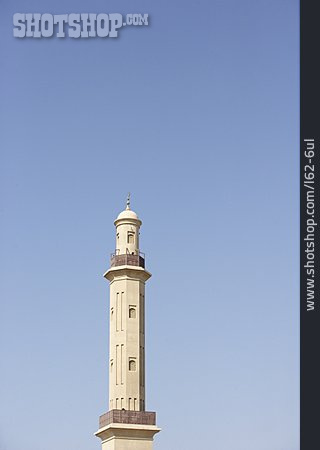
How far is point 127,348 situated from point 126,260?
328cm

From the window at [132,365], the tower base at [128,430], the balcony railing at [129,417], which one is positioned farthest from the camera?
the window at [132,365]

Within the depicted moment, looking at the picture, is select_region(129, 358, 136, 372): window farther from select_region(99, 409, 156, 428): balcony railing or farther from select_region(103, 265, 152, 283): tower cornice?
select_region(103, 265, 152, 283): tower cornice

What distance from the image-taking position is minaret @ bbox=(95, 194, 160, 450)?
33.8 metres
